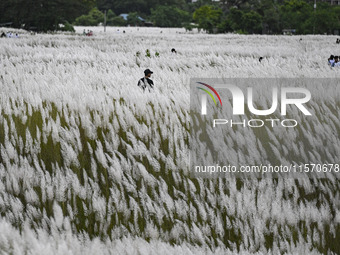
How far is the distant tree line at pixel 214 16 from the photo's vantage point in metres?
46.2

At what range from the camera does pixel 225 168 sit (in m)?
4.08

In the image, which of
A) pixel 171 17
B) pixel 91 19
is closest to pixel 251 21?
pixel 171 17

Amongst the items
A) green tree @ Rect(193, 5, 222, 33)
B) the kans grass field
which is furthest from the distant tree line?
the kans grass field

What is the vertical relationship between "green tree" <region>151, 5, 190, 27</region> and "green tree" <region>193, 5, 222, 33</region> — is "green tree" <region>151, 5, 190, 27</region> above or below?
above

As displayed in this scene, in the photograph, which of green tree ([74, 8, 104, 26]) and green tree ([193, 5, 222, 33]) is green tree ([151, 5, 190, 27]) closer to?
green tree ([74, 8, 104, 26])

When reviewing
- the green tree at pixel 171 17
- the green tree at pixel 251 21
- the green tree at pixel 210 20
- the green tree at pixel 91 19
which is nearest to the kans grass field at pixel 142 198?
the green tree at pixel 251 21

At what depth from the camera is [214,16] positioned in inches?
2835

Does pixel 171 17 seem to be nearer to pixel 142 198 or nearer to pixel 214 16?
pixel 214 16

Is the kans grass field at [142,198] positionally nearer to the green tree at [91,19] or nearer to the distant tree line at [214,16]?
the distant tree line at [214,16]

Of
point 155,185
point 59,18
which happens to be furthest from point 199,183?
point 59,18

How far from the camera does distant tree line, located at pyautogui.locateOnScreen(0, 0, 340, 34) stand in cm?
4622

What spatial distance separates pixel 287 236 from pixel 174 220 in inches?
29.2

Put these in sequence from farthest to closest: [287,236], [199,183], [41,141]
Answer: [41,141] < [199,183] < [287,236]

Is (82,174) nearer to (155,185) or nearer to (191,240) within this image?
(155,185)
